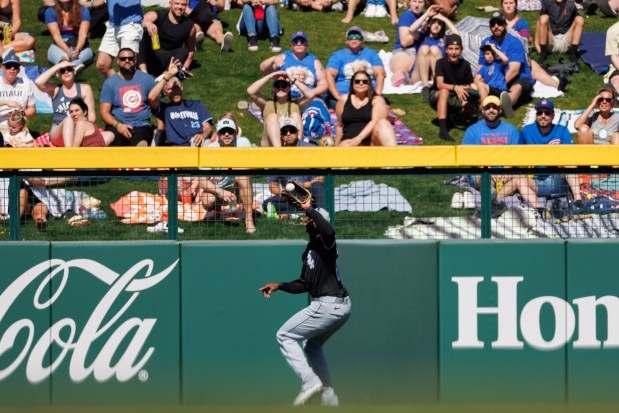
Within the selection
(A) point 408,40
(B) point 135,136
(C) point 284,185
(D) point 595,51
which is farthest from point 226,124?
(D) point 595,51

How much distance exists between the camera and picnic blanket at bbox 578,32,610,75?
576 inches

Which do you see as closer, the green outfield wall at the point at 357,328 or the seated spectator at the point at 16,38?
the green outfield wall at the point at 357,328

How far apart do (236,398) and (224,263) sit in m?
1.12

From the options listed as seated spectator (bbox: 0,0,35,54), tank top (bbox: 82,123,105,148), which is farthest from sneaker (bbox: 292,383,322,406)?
seated spectator (bbox: 0,0,35,54)

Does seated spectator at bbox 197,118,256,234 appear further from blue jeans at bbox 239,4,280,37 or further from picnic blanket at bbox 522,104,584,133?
blue jeans at bbox 239,4,280,37

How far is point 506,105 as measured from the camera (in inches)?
512

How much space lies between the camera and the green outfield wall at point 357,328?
9070 mm

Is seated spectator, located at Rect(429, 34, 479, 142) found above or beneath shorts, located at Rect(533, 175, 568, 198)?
above

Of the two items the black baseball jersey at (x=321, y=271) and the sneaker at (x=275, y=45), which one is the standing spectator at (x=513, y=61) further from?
the black baseball jersey at (x=321, y=271)

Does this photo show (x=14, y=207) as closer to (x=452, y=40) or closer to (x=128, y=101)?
(x=128, y=101)

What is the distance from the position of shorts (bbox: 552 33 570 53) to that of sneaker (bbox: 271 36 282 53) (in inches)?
147

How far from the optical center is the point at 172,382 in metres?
9.12

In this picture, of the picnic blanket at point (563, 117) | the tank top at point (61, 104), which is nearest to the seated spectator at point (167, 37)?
the tank top at point (61, 104)

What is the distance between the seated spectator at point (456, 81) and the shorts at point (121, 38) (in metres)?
3.70
